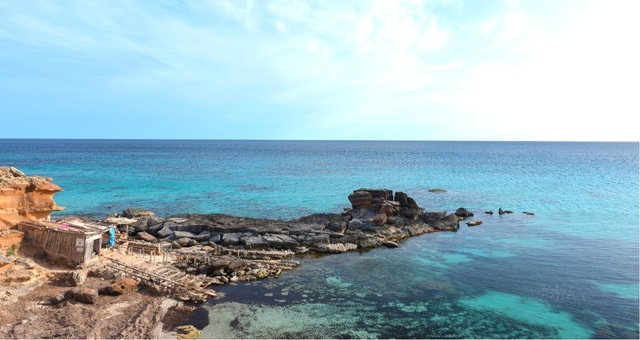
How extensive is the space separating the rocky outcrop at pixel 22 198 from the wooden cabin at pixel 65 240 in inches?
33.7

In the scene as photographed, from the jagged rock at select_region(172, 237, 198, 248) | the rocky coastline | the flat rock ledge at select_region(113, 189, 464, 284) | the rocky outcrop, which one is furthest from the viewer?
the jagged rock at select_region(172, 237, 198, 248)

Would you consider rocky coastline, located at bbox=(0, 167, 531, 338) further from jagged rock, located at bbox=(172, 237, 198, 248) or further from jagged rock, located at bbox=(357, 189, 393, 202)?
jagged rock, located at bbox=(357, 189, 393, 202)

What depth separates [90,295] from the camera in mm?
20453

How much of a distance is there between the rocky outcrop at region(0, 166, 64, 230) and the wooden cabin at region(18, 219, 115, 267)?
2.81 feet

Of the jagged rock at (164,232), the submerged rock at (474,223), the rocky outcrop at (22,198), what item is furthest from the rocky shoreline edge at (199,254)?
the rocky outcrop at (22,198)

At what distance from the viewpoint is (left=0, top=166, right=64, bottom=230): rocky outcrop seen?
988 inches

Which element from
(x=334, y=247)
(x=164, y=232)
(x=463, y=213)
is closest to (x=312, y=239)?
(x=334, y=247)

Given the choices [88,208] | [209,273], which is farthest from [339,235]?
[88,208]

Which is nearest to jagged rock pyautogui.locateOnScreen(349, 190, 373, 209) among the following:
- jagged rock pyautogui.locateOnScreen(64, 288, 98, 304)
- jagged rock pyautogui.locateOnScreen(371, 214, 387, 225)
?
jagged rock pyautogui.locateOnScreen(371, 214, 387, 225)

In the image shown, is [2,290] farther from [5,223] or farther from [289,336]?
[289,336]

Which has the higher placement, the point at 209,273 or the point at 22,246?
the point at 22,246

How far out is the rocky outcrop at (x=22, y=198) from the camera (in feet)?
82.4

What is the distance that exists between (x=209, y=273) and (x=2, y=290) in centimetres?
1116

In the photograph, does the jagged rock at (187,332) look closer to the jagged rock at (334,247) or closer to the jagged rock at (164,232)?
the jagged rock at (334,247)
